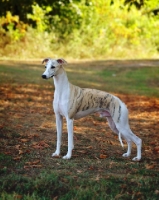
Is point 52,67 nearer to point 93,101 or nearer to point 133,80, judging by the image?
point 93,101

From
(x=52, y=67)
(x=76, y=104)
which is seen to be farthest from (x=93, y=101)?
(x=52, y=67)

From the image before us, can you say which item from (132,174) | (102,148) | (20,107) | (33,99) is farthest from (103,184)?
(33,99)

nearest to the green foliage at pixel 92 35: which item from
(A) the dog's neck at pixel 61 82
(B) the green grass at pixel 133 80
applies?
(B) the green grass at pixel 133 80

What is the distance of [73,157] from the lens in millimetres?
6684

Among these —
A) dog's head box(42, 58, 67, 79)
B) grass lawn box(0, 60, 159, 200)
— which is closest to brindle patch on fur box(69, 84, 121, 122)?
dog's head box(42, 58, 67, 79)

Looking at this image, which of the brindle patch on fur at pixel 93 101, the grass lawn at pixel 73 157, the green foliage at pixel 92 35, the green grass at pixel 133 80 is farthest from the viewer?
the green foliage at pixel 92 35

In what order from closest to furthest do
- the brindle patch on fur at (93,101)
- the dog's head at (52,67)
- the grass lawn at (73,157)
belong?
the grass lawn at (73,157) → the dog's head at (52,67) → the brindle patch on fur at (93,101)

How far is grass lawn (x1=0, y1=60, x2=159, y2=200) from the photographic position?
5.02 meters

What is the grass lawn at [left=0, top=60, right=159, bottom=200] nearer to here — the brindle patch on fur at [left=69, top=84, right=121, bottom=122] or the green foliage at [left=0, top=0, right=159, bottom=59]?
the brindle patch on fur at [left=69, top=84, right=121, bottom=122]

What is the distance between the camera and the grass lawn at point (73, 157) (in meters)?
5.02

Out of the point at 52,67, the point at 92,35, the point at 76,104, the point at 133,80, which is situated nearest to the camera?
the point at 52,67

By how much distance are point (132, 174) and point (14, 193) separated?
1720mm

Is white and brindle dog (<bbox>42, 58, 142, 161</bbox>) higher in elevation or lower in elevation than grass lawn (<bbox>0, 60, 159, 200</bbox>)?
higher

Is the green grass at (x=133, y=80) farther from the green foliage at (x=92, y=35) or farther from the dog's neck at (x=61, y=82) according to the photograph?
the dog's neck at (x=61, y=82)
